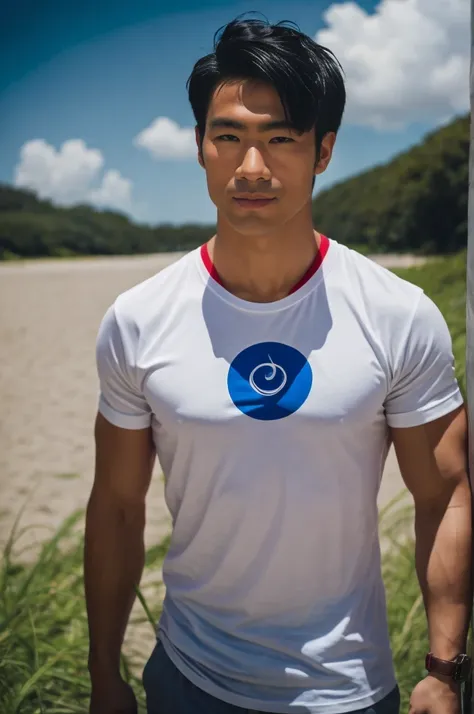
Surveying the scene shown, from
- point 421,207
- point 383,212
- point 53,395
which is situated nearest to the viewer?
point 53,395

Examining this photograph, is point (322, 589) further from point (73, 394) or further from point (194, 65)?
point (73, 394)

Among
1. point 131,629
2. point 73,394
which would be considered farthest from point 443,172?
point 131,629

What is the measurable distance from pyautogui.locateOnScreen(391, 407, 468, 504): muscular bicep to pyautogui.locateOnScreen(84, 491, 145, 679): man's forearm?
0.49 m

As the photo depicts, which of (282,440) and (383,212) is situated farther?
(383,212)

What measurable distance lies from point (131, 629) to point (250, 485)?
1975 mm

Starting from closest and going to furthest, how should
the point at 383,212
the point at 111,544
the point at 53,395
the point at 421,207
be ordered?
the point at 111,544
the point at 53,395
the point at 421,207
the point at 383,212

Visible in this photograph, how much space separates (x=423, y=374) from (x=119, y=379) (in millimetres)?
477

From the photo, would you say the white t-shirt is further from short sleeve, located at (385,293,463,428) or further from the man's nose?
the man's nose

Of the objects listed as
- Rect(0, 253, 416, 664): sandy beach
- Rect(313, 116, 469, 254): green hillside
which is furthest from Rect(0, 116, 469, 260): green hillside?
Rect(0, 253, 416, 664): sandy beach

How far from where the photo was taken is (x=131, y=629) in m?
2.98

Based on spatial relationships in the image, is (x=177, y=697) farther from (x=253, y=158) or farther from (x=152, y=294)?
(x=253, y=158)

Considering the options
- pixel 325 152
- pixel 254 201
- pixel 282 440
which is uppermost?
pixel 325 152

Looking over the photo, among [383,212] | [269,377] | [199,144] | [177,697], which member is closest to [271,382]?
[269,377]

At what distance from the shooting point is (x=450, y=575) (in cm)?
123
